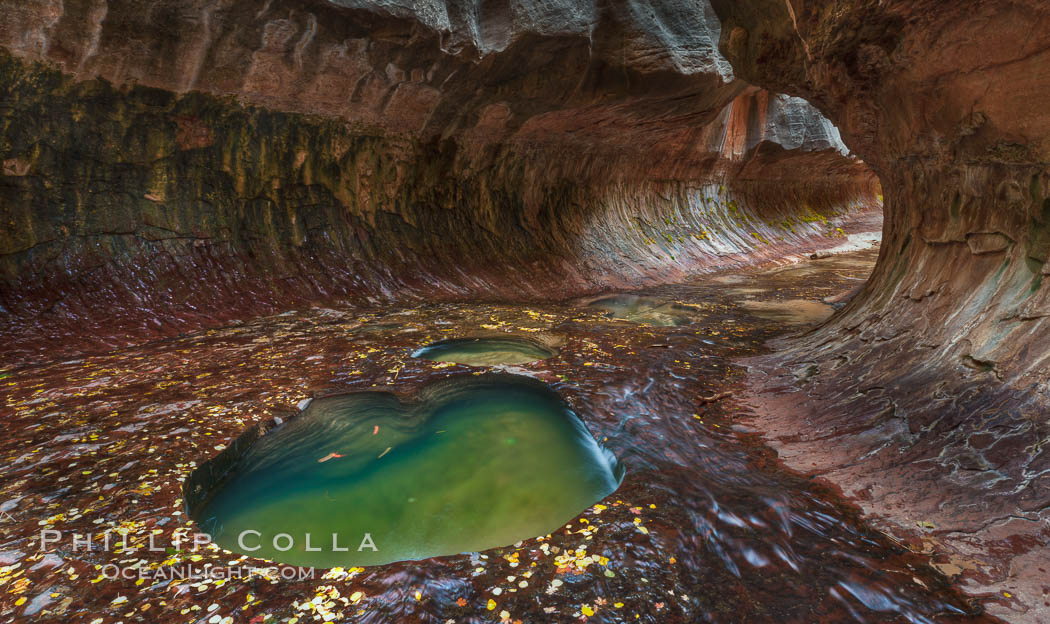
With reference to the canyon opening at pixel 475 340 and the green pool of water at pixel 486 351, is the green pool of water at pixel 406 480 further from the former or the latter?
the green pool of water at pixel 486 351

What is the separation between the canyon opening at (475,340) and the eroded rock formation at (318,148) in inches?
1.9

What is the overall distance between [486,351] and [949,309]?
3837 millimetres

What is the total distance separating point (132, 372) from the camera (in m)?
4.71

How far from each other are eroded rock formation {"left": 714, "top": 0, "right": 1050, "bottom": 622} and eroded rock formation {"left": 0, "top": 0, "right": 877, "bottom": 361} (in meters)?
4.44

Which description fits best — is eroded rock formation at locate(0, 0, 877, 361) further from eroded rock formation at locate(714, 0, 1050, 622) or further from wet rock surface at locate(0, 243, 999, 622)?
eroded rock formation at locate(714, 0, 1050, 622)

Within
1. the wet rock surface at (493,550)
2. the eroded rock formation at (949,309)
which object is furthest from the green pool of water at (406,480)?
the eroded rock formation at (949,309)

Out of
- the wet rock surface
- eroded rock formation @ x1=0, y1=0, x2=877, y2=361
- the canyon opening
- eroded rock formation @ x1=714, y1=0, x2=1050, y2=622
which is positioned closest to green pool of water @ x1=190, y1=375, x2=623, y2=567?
the canyon opening

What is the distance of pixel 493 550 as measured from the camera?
8.09 feet

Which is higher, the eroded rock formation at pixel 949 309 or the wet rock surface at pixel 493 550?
the eroded rock formation at pixel 949 309

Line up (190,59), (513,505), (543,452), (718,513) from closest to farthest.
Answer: (718,513) → (513,505) → (543,452) → (190,59)

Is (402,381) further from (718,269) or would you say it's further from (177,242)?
(718,269)

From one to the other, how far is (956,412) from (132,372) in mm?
6104

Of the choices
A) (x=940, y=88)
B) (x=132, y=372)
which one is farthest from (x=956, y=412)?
(x=132, y=372)

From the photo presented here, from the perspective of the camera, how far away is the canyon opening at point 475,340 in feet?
7.70
